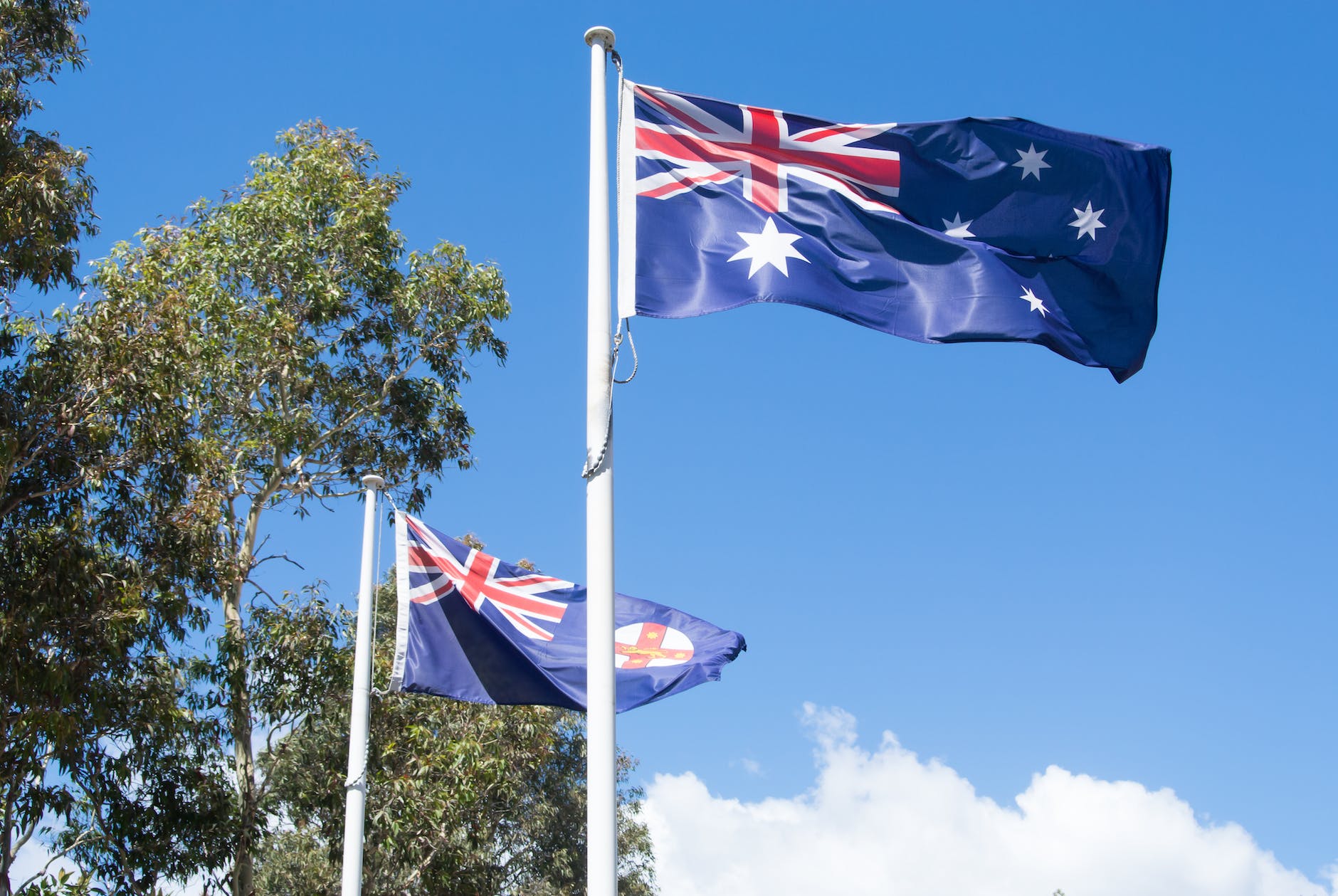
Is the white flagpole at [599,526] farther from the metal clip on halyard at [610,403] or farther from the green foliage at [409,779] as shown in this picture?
the green foliage at [409,779]

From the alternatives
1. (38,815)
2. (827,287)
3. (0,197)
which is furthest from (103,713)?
(827,287)

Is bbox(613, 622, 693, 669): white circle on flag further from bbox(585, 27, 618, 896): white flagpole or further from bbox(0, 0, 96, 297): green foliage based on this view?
bbox(0, 0, 96, 297): green foliage

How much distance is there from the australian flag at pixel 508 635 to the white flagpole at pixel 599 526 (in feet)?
10.3

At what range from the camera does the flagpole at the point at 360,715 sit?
40.5 feet

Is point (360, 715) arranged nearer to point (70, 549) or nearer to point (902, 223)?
point (70, 549)

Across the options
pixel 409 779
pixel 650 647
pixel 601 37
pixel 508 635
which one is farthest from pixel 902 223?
pixel 409 779

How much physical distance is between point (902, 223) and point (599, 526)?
9.64 feet

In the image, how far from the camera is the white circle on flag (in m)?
9.86

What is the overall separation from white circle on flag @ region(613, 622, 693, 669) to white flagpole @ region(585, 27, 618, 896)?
2907 mm

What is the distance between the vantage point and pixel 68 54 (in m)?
A: 16.0

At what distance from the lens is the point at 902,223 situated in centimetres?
830

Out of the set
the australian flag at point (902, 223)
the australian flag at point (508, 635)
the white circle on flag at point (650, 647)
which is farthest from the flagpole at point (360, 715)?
the australian flag at point (902, 223)

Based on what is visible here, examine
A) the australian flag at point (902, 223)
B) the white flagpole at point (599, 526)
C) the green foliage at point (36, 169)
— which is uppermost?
the green foliage at point (36, 169)

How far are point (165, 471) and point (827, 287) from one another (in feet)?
31.4
